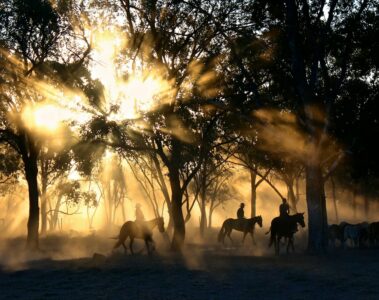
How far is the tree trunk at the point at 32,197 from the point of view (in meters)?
33.9

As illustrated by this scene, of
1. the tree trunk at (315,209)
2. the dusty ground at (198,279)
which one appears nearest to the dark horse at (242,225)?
the tree trunk at (315,209)

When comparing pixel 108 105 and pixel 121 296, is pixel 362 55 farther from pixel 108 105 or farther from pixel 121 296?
pixel 121 296

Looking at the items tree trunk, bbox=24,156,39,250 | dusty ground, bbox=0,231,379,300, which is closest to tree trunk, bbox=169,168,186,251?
dusty ground, bbox=0,231,379,300

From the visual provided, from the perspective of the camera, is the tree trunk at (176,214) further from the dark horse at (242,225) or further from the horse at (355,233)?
the horse at (355,233)

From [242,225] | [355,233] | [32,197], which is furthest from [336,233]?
[32,197]

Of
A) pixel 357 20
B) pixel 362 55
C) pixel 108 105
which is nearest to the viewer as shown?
pixel 357 20

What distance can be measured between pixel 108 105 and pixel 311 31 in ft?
36.3

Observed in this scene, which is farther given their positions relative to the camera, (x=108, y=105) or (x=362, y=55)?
(x=108, y=105)

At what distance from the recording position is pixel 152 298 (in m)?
14.6

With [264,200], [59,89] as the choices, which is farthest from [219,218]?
[59,89]

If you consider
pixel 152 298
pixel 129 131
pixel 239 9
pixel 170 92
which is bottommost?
pixel 152 298

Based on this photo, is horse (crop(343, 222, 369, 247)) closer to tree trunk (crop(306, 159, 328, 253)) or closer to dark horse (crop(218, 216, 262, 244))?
dark horse (crop(218, 216, 262, 244))

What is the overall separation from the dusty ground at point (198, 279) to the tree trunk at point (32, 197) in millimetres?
8396

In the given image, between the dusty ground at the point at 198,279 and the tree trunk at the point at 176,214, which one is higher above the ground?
the tree trunk at the point at 176,214
